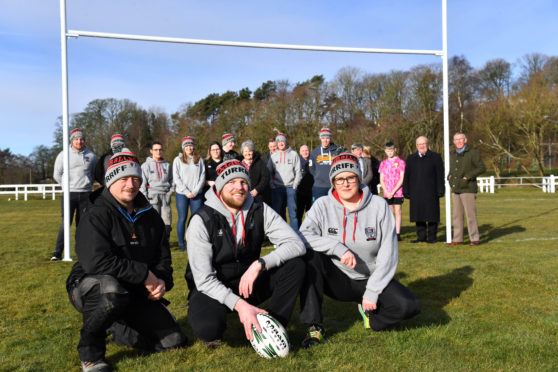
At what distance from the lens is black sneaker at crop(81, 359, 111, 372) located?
3.39 m

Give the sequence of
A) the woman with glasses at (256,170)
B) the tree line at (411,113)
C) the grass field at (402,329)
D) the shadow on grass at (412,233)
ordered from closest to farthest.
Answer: the grass field at (402,329), the woman with glasses at (256,170), the shadow on grass at (412,233), the tree line at (411,113)

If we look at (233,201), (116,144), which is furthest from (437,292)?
(116,144)

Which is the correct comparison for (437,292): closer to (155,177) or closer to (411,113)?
(155,177)

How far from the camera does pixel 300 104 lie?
39.0 metres

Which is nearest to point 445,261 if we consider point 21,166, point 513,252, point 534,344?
point 513,252

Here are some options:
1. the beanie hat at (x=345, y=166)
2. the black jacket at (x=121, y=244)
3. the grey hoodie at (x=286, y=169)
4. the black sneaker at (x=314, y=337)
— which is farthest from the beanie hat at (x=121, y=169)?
the grey hoodie at (x=286, y=169)

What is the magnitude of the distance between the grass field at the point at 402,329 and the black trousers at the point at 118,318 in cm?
11

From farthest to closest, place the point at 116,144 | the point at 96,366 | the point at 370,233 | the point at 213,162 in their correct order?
the point at 213,162 → the point at 116,144 → the point at 370,233 → the point at 96,366

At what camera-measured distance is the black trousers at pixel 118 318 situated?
3400mm

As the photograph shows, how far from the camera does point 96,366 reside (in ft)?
11.2

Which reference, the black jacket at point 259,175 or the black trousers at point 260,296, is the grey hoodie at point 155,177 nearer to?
the black jacket at point 259,175

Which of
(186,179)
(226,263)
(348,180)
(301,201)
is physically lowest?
(226,263)

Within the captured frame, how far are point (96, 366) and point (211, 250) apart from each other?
3.75ft

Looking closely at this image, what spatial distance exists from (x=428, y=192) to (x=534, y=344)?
19.9 ft
